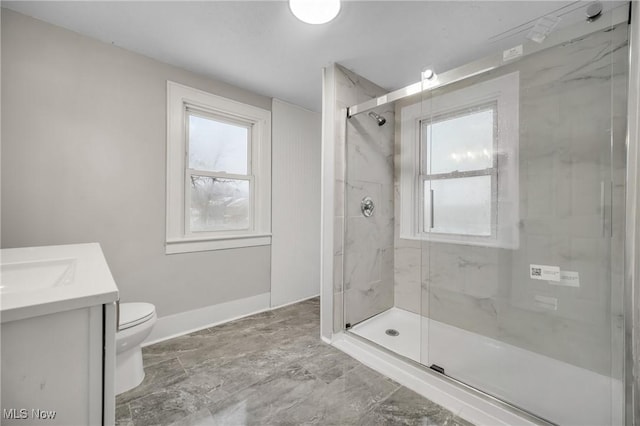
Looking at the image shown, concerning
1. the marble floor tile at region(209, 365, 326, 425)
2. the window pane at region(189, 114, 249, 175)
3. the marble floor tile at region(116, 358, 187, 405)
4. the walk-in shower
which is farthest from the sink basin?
the walk-in shower

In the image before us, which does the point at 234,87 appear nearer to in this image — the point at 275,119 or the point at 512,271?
the point at 275,119

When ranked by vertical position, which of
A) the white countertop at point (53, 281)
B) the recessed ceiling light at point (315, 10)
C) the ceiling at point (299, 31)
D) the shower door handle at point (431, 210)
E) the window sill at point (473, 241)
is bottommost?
the white countertop at point (53, 281)

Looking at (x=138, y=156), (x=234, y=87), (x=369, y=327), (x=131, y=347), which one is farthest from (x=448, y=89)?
(x=131, y=347)

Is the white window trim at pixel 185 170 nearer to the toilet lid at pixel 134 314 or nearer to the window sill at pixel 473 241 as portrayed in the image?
the toilet lid at pixel 134 314

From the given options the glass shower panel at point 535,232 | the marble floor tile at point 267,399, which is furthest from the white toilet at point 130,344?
the glass shower panel at point 535,232

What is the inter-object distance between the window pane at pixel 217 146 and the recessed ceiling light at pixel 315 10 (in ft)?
4.32

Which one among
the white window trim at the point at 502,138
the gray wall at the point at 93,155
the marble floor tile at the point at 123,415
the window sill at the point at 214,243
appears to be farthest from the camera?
the window sill at the point at 214,243

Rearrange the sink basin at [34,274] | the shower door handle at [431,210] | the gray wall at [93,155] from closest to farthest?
1. the sink basin at [34,274]
2. the gray wall at [93,155]
3. the shower door handle at [431,210]

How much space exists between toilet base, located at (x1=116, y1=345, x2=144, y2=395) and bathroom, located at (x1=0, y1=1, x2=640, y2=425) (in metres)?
→ 0.04

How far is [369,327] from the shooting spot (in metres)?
2.43

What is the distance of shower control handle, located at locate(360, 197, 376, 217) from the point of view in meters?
2.46

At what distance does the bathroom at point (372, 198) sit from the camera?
4.62 ft

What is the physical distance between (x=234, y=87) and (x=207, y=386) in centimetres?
247

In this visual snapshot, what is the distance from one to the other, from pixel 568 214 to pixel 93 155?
3.09m
